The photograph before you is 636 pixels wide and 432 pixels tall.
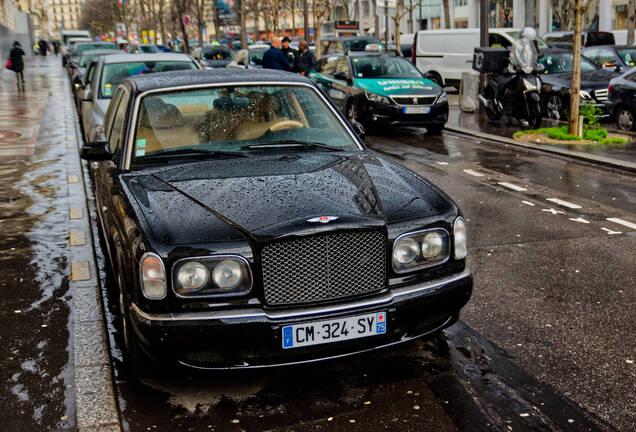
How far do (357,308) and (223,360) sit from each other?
693 mm

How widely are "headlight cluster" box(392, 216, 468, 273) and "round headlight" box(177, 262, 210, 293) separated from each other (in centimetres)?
95

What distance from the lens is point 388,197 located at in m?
4.23

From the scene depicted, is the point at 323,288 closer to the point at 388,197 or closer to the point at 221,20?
the point at 388,197

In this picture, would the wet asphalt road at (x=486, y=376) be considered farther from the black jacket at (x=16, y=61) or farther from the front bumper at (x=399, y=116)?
the black jacket at (x=16, y=61)

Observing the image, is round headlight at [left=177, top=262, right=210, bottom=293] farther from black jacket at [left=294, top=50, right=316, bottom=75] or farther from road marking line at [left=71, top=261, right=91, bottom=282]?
black jacket at [left=294, top=50, right=316, bottom=75]

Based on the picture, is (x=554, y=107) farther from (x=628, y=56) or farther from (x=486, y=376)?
(x=486, y=376)

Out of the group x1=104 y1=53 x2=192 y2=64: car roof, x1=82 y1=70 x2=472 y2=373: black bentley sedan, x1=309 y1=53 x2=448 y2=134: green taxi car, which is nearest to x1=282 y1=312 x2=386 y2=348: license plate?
x1=82 y1=70 x2=472 y2=373: black bentley sedan

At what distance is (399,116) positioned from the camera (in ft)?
50.4

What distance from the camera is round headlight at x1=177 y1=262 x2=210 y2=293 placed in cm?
371

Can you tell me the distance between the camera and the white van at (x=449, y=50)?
25.4 m

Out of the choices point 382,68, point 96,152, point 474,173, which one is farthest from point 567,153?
point 96,152

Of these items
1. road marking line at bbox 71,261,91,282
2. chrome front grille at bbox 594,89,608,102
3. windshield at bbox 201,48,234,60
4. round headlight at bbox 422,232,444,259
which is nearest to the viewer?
round headlight at bbox 422,232,444,259

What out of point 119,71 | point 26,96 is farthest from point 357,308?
point 26,96

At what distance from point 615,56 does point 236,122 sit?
1582 centimetres
